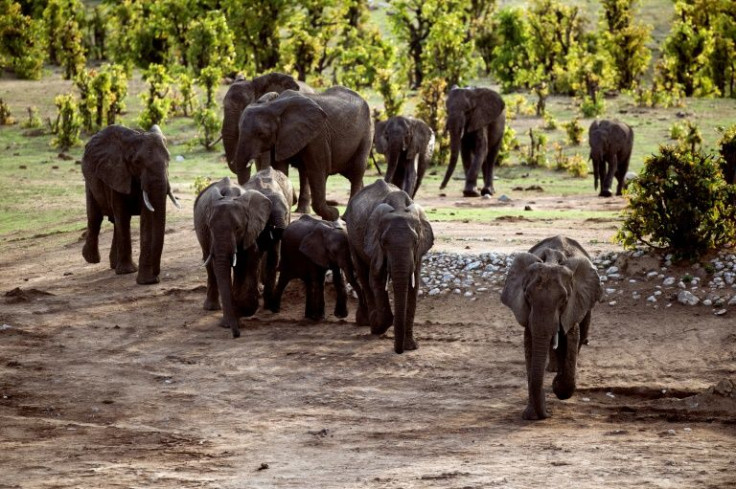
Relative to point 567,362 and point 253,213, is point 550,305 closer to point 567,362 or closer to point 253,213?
point 567,362

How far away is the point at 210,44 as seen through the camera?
1528 inches

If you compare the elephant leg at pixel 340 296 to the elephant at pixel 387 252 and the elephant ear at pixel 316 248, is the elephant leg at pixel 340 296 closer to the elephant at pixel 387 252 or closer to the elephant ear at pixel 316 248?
the elephant ear at pixel 316 248

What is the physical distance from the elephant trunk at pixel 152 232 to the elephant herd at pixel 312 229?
0.05 ft

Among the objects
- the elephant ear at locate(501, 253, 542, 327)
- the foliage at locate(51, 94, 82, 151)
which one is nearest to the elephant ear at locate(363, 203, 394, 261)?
the elephant ear at locate(501, 253, 542, 327)

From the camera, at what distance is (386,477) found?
8570mm

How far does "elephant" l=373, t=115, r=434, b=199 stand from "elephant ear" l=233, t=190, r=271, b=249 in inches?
252

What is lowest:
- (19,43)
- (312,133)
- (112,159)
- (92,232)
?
(92,232)

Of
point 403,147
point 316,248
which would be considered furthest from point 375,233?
point 403,147

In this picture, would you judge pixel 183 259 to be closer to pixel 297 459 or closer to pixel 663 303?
pixel 663 303

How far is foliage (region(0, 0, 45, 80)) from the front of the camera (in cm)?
4069

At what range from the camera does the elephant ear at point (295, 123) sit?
661 inches

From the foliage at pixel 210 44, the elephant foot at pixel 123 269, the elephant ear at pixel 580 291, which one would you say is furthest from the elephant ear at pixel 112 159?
the foliage at pixel 210 44

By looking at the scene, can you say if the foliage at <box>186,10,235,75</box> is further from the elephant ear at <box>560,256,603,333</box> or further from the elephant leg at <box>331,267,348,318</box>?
the elephant ear at <box>560,256,603,333</box>

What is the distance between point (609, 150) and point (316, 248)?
13624mm
